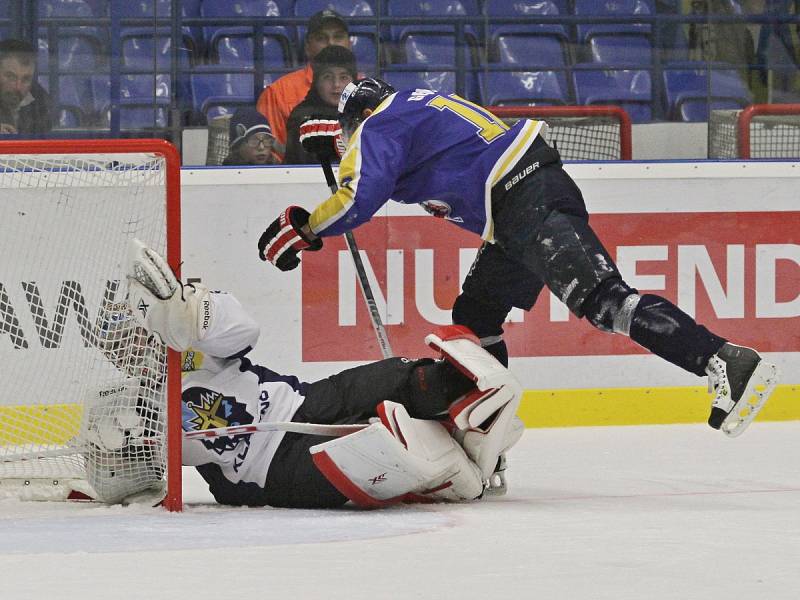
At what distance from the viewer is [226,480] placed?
306 centimetres

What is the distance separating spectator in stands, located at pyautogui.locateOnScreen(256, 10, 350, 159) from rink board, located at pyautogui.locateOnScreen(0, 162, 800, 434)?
0.22 m

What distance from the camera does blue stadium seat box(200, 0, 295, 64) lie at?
4.65 metres

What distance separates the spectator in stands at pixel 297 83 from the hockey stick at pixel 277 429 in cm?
187

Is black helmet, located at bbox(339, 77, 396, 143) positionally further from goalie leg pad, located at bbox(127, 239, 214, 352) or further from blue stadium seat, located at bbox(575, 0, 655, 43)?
blue stadium seat, located at bbox(575, 0, 655, 43)

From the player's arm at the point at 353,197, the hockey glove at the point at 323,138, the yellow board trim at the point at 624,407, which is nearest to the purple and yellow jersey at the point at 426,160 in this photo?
the player's arm at the point at 353,197

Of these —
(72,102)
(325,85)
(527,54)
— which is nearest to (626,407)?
(527,54)

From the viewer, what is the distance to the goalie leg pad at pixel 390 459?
9.48 ft

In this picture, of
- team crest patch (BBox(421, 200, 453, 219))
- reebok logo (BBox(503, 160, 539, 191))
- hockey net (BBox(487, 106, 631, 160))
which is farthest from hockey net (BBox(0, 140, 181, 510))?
hockey net (BBox(487, 106, 631, 160))

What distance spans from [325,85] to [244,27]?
34 cm

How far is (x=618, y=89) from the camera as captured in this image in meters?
4.87

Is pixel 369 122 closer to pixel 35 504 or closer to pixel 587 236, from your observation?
pixel 587 236

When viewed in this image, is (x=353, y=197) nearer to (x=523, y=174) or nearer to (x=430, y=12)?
(x=523, y=174)

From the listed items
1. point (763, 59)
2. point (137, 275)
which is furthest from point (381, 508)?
point (763, 59)

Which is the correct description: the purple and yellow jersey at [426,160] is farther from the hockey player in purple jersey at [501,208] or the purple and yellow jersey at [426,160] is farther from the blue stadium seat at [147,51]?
the blue stadium seat at [147,51]
